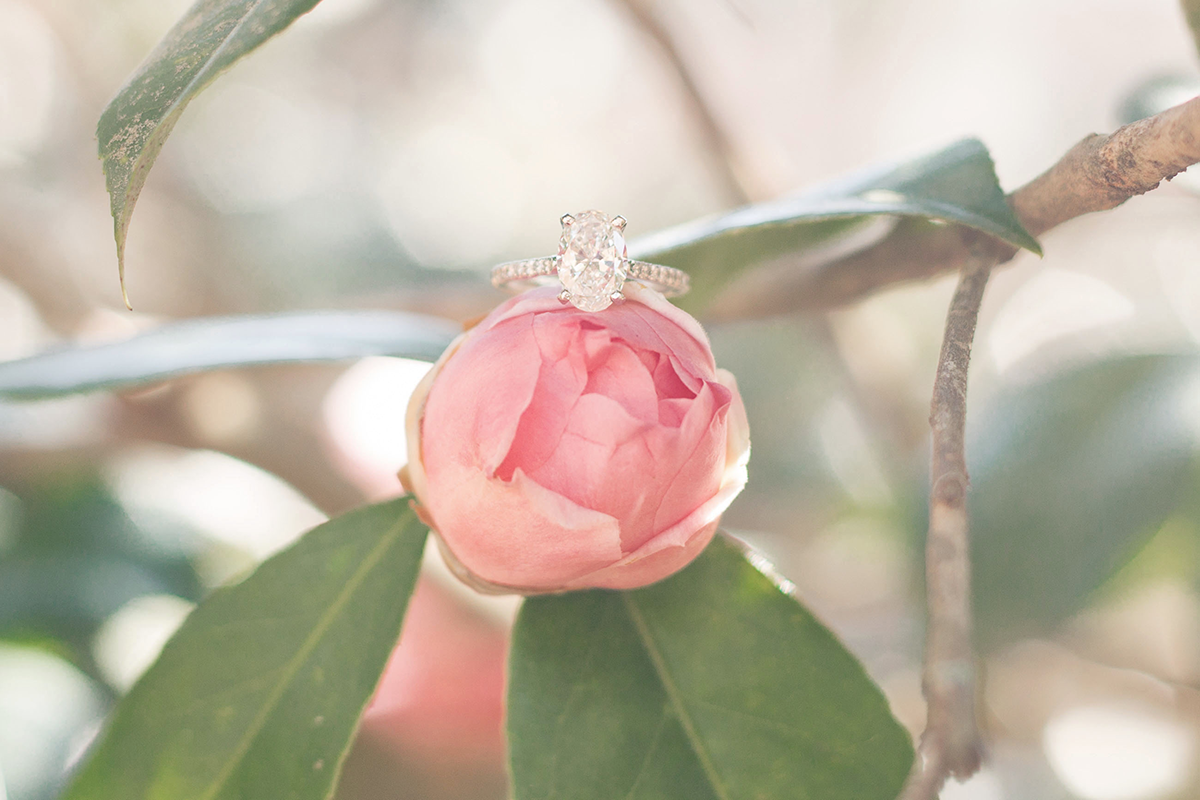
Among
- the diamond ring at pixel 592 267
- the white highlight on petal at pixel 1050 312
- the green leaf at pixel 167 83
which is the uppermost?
the green leaf at pixel 167 83

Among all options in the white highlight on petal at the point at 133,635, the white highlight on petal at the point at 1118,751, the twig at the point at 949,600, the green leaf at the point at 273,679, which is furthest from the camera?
the white highlight on petal at the point at 1118,751

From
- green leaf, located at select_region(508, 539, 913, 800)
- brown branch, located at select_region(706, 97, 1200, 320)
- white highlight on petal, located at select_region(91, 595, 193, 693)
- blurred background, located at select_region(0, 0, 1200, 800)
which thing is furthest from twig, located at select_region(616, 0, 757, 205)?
white highlight on petal, located at select_region(91, 595, 193, 693)

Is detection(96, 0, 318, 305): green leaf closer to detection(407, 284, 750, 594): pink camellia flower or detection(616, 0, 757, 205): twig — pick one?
detection(407, 284, 750, 594): pink camellia flower

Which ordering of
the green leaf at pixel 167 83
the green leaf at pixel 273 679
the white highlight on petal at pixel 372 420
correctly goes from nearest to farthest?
1. the green leaf at pixel 167 83
2. the green leaf at pixel 273 679
3. the white highlight on petal at pixel 372 420

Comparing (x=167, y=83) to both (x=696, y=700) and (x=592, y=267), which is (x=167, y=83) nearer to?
(x=592, y=267)

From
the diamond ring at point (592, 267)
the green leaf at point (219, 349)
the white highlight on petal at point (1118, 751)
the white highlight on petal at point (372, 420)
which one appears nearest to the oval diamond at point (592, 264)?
the diamond ring at point (592, 267)

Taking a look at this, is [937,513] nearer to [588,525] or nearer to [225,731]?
[588,525]

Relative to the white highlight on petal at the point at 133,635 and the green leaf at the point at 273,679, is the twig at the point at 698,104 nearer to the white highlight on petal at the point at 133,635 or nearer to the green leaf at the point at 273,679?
the green leaf at the point at 273,679
